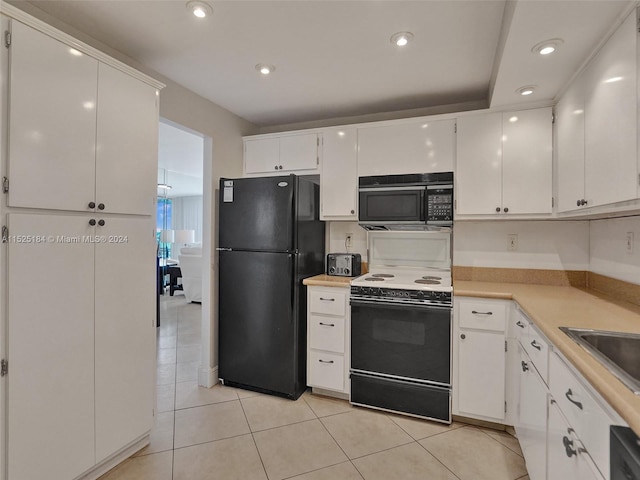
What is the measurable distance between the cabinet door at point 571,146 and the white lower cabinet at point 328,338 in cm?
158

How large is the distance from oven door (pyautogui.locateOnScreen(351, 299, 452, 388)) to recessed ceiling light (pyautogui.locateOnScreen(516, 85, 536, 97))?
4.96ft

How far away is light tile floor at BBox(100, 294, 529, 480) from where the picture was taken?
189 cm

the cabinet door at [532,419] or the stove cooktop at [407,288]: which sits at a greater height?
the stove cooktop at [407,288]

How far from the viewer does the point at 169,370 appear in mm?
3314

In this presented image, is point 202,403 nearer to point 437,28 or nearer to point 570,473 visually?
point 570,473

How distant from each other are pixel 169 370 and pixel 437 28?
3560mm

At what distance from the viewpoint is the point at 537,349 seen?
1.56 metres

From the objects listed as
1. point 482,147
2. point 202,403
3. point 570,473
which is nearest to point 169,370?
point 202,403

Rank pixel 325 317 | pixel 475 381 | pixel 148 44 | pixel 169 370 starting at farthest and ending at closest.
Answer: pixel 169 370
pixel 325 317
pixel 475 381
pixel 148 44

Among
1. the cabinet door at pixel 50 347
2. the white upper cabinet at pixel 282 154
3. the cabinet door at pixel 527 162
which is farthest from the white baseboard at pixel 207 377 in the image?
the cabinet door at pixel 527 162

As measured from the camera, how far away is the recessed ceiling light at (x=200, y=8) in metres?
1.66

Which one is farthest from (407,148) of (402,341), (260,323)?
(260,323)

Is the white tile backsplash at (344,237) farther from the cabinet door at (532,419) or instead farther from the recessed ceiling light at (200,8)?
the recessed ceiling light at (200,8)

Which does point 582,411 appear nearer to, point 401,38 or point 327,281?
point 327,281
